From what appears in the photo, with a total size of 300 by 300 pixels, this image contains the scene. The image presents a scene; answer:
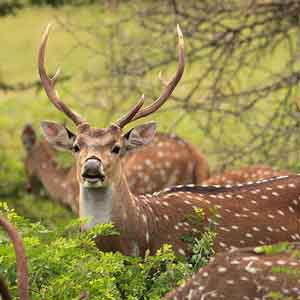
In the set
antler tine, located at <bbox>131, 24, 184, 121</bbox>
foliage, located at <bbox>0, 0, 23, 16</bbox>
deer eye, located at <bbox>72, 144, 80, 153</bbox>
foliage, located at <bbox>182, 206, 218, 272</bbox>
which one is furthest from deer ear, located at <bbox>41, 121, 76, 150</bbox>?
foliage, located at <bbox>0, 0, 23, 16</bbox>

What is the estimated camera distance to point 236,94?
409 inches

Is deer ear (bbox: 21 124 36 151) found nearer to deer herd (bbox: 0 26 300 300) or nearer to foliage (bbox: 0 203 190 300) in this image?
deer herd (bbox: 0 26 300 300)

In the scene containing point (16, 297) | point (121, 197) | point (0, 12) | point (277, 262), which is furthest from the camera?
point (0, 12)

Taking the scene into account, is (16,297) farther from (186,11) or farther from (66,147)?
(186,11)

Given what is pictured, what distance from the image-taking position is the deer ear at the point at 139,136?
793 centimetres

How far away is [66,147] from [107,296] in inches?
80.5

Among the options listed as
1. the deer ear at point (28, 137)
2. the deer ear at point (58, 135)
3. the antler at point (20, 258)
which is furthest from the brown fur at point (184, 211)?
the deer ear at point (28, 137)

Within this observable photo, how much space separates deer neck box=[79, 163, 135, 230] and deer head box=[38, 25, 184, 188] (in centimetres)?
6

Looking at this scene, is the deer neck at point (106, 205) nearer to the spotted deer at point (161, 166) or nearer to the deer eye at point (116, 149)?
the deer eye at point (116, 149)

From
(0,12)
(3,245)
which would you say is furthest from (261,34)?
(3,245)

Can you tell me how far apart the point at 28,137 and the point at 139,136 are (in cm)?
515

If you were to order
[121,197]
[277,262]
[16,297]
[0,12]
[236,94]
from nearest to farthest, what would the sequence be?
[277,262] < [16,297] < [121,197] < [236,94] < [0,12]

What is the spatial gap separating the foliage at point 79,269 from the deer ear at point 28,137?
6.33m

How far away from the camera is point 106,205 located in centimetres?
A: 750
